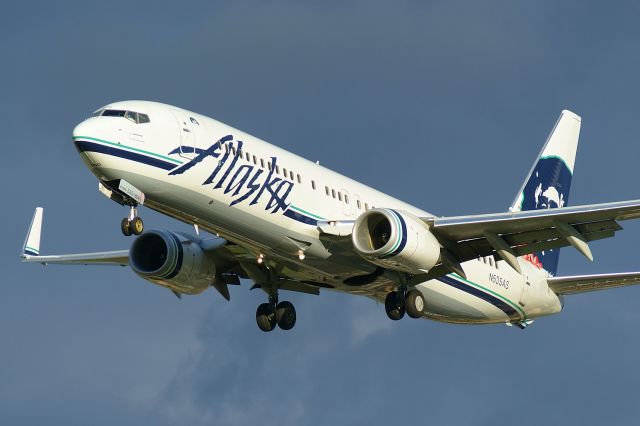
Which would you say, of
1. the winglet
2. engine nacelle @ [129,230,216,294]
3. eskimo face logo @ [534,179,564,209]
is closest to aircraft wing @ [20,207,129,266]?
the winglet

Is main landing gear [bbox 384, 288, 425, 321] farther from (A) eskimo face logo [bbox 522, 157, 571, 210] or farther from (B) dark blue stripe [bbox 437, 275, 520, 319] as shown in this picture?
(A) eskimo face logo [bbox 522, 157, 571, 210]

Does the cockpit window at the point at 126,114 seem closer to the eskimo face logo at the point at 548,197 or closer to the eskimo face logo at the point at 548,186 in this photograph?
the eskimo face logo at the point at 548,186

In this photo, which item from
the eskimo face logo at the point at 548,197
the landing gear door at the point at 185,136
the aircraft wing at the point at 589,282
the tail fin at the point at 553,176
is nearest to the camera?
the landing gear door at the point at 185,136

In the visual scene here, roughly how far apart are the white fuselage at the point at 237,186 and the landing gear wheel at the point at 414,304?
1042 mm

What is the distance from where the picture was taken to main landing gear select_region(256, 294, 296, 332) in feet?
172

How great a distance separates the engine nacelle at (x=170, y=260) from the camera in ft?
168

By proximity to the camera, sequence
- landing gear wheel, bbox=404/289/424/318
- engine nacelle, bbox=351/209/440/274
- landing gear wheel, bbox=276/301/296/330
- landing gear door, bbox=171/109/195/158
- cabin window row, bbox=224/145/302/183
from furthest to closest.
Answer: landing gear wheel, bbox=276/301/296/330
landing gear wheel, bbox=404/289/424/318
engine nacelle, bbox=351/209/440/274
cabin window row, bbox=224/145/302/183
landing gear door, bbox=171/109/195/158

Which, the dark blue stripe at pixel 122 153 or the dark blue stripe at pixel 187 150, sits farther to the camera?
the dark blue stripe at pixel 187 150

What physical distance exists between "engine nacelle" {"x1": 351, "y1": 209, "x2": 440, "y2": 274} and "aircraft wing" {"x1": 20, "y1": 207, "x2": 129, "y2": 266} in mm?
12072

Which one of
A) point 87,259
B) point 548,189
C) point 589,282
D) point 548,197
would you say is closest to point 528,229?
point 589,282

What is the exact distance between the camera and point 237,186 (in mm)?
45156

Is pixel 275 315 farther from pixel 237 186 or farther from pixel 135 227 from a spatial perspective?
pixel 135 227

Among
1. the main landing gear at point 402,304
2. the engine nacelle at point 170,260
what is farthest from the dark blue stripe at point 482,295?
the engine nacelle at point 170,260

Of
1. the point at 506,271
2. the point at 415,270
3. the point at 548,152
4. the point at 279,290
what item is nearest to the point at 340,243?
the point at 415,270
